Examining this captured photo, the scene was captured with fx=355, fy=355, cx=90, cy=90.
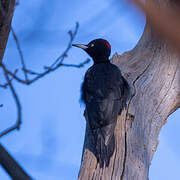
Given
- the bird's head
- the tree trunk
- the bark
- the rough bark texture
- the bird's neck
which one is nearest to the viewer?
the bark

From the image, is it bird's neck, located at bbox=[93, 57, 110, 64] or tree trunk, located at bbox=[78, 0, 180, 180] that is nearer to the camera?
tree trunk, located at bbox=[78, 0, 180, 180]

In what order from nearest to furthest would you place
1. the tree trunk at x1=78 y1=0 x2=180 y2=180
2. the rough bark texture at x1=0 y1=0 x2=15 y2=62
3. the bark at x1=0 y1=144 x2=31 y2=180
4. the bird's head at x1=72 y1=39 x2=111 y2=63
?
1. the bark at x1=0 y1=144 x2=31 y2=180
2. the rough bark texture at x1=0 y1=0 x2=15 y2=62
3. the tree trunk at x1=78 y1=0 x2=180 y2=180
4. the bird's head at x1=72 y1=39 x2=111 y2=63

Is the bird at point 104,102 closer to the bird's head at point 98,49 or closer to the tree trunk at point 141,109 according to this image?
the tree trunk at point 141,109

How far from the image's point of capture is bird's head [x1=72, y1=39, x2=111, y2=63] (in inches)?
238

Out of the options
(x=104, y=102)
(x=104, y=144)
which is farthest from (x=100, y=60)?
(x=104, y=144)

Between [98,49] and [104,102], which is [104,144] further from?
[98,49]

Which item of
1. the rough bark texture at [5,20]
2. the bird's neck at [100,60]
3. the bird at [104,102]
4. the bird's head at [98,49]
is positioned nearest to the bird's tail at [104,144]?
the bird at [104,102]

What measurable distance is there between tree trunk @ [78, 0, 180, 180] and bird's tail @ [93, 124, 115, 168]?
0.05 m

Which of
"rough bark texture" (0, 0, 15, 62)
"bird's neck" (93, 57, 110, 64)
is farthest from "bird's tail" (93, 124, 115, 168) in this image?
"bird's neck" (93, 57, 110, 64)

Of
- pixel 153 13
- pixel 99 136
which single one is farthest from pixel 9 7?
pixel 99 136

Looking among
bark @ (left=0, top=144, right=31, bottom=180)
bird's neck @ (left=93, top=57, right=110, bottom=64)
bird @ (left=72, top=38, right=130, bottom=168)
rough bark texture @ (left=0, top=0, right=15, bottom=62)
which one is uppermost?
bird's neck @ (left=93, top=57, right=110, bottom=64)

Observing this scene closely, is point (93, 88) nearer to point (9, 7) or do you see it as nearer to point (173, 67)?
point (173, 67)

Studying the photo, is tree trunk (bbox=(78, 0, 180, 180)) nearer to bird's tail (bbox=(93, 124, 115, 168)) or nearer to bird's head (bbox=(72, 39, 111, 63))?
bird's tail (bbox=(93, 124, 115, 168))

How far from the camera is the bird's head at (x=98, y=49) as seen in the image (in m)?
6.04
